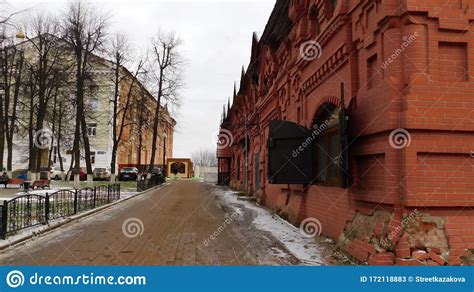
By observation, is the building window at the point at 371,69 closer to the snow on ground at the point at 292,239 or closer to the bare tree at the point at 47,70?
the snow on ground at the point at 292,239

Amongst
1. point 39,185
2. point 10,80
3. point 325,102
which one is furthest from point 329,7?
point 10,80

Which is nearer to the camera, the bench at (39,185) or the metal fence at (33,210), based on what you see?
the metal fence at (33,210)

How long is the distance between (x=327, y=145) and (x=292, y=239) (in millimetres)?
2313

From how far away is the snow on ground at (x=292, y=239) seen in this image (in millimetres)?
7562

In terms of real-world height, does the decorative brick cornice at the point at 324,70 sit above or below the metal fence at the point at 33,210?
above

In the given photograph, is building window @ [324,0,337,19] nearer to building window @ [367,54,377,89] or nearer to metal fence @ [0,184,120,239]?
building window @ [367,54,377,89]

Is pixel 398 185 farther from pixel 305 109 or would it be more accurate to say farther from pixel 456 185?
pixel 305 109

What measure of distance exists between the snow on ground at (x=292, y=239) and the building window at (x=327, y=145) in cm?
139

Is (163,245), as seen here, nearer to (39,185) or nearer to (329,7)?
(329,7)

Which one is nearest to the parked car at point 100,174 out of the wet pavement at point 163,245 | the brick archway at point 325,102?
the wet pavement at point 163,245

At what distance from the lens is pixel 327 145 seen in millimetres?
9711

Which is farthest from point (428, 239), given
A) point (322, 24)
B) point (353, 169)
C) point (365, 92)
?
point (322, 24)

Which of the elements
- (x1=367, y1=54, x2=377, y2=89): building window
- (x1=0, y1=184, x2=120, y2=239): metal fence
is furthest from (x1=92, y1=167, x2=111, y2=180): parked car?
(x1=367, y1=54, x2=377, y2=89): building window

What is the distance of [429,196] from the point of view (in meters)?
5.93
